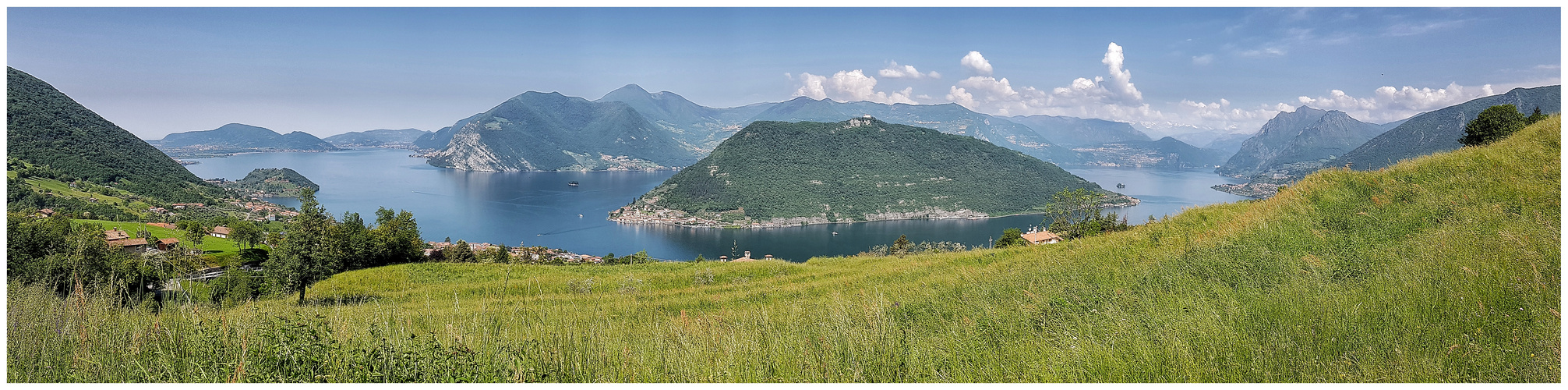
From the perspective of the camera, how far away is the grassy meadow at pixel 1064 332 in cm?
266

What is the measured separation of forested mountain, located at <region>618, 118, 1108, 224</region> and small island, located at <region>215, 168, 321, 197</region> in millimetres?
80048

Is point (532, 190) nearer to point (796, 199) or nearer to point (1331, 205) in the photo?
point (796, 199)

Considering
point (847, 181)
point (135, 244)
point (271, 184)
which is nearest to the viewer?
point (135, 244)

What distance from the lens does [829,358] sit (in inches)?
119

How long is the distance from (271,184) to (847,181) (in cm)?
13207

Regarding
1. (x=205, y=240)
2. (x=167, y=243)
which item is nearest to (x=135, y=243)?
(x=167, y=243)

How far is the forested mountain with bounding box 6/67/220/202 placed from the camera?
79188 mm

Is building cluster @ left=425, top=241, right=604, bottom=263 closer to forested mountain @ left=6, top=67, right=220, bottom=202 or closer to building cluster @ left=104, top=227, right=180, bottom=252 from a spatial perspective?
building cluster @ left=104, top=227, right=180, bottom=252

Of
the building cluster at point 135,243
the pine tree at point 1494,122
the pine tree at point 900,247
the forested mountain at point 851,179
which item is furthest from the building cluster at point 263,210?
the pine tree at point 1494,122

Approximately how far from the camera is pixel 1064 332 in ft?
11.6

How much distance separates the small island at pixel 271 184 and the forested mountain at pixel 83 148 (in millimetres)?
19314

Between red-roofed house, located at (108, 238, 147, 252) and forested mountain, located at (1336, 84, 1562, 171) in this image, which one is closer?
red-roofed house, located at (108, 238, 147, 252)

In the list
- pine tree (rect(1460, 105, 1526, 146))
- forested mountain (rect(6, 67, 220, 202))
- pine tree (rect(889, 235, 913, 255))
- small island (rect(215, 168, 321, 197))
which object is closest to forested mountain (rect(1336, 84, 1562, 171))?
pine tree (rect(889, 235, 913, 255))

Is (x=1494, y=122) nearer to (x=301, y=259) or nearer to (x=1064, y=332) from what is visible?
(x=1064, y=332)
